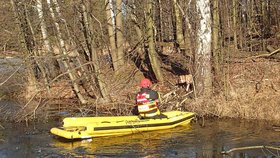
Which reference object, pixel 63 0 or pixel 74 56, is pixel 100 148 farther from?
pixel 63 0

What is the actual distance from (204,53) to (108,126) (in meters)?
4.46

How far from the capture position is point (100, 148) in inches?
452

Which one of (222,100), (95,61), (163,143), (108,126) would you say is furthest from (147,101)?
(95,61)

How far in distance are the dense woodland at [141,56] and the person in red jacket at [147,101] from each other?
1.65 m

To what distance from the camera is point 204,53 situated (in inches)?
588

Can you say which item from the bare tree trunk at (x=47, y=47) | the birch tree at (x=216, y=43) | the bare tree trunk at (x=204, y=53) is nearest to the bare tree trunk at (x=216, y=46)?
the birch tree at (x=216, y=43)

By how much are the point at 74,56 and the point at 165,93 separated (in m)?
3.65

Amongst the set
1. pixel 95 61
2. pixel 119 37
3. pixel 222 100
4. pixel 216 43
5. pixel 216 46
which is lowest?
pixel 222 100

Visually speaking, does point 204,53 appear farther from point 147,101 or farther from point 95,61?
point 95,61

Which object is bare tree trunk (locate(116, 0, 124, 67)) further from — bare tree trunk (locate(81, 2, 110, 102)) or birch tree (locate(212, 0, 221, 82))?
birch tree (locate(212, 0, 221, 82))

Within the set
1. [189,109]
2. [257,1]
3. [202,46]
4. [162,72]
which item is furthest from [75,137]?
[257,1]

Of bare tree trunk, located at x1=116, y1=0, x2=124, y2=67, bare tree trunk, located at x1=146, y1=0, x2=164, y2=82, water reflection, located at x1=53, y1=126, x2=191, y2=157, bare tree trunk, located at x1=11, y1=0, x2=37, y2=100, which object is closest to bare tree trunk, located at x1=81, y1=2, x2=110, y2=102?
bare tree trunk, located at x1=146, y1=0, x2=164, y2=82

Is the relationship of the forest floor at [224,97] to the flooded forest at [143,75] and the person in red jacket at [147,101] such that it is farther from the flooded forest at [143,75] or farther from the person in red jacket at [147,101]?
the person in red jacket at [147,101]

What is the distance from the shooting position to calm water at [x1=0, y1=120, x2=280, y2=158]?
35.3ft
